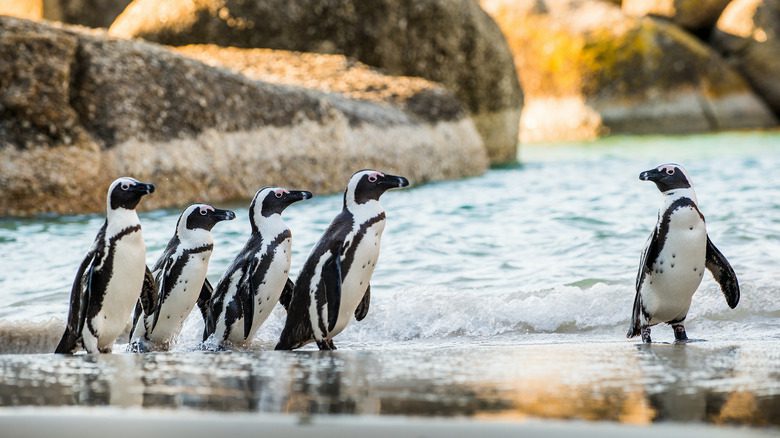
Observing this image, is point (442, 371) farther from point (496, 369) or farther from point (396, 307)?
point (396, 307)

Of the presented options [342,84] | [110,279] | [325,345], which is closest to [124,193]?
[110,279]

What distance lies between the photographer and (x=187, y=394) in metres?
3.46

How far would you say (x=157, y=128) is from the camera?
391 inches

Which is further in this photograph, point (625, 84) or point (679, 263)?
point (625, 84)

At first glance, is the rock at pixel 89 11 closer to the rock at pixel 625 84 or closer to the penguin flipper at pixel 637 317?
the rock at pixel 625 84

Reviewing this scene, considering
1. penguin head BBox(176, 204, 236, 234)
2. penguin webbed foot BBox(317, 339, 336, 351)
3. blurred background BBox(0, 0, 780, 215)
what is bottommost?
penguin webbed foot BBox(317, 339, 336, 351)

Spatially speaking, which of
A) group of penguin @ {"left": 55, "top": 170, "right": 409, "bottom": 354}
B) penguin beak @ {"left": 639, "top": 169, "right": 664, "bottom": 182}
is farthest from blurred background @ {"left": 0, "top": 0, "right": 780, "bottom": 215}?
penguin beak @ {"left": 639, "top": 169, "right": 664, "bottom": 182}

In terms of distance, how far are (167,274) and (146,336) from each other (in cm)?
32

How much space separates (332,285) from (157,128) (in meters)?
5.03

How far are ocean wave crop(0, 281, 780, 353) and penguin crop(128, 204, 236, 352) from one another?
12 centimetres

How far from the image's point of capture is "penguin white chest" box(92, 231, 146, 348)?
5.28 m

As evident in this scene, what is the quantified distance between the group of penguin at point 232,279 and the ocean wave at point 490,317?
29 cm

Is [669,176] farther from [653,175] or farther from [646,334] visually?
[646,334]

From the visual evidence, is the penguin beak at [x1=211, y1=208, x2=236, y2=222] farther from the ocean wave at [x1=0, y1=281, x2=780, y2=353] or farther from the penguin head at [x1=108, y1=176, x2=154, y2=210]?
the ocean wave at [x1=0, y1=281, x2=780, y2=353]
